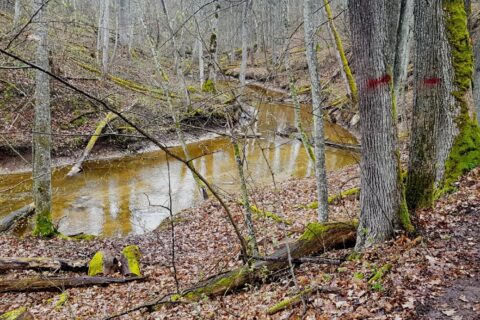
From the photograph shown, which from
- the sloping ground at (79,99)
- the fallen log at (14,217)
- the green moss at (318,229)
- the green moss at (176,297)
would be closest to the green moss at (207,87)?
the sloping ground at (79,99)

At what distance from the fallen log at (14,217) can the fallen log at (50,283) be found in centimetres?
380

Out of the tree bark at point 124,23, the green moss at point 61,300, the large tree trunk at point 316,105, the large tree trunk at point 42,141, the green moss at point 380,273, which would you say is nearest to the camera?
the green moss at point 380,273

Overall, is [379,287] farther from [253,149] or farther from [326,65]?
[326,65]

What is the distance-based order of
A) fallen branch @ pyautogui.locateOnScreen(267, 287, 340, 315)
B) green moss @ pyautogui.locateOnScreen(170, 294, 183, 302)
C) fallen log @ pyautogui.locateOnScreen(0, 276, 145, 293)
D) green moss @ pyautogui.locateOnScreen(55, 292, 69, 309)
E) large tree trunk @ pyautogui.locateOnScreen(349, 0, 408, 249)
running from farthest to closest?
fallen log @ pyautogui.locateOnScreen(0, 276, 145, 293)
green moss @ pyautogui.locateOnScreen(55, 292, 69, 309)
green moss @ pyautogui.locateOnScreen(170, 294, 183, 302)
large tree trunk @ pyautogui.locateOnScreen(349, 0, 408, 249)
fallen branch @ pyautogui.locateOnScreen(267, 287, 340, 315)

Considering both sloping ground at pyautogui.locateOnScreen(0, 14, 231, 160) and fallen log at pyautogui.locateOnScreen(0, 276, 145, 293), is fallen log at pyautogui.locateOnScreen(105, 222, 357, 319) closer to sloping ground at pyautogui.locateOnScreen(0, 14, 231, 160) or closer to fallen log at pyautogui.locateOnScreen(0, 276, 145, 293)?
fallen log at pyautogui.locateOnScreen(0, 276, 145, 293)

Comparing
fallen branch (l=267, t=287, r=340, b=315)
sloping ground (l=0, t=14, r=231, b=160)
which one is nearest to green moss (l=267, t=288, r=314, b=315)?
fallen branch (l=267, t=287, r=340, b=315)

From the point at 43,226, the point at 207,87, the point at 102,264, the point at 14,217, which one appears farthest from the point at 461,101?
the point at 207,87

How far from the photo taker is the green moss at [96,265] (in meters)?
7.27

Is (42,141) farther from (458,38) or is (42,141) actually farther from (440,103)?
(458,38)

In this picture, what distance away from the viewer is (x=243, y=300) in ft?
17.0

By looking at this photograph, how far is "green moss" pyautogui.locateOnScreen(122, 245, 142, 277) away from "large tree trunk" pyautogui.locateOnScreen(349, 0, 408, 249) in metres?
4.47

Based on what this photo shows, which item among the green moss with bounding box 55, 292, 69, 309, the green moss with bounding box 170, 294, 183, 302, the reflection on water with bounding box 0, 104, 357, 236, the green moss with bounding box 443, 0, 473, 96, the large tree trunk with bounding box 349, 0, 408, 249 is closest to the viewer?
the large tree trunk with bounding box 349, 0, 408, 249

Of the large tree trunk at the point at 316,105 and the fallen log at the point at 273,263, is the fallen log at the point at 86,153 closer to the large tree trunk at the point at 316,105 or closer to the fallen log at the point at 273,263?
the large tree trunk at the point at 316,105

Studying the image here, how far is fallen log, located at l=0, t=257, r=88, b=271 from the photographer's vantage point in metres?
7.19
